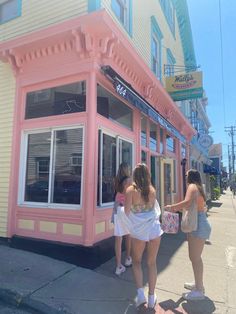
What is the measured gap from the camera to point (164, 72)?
37.8 feet

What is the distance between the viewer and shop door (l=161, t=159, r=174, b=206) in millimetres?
10155

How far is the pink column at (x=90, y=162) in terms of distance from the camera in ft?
17.0

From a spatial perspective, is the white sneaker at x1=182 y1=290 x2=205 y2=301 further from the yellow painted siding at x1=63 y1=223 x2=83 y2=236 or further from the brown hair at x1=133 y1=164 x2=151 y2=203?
the yellow painted siding at x1=63 y1=223 x2=83 y2=236

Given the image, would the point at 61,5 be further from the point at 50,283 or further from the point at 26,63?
the point at 50,283

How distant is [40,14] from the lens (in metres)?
6.81

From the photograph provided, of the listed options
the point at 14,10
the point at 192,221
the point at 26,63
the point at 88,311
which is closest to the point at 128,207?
the point at 192,221

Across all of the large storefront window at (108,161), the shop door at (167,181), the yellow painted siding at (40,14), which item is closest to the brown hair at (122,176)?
the large storefront window at (108,161)

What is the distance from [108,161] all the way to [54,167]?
3.86ft

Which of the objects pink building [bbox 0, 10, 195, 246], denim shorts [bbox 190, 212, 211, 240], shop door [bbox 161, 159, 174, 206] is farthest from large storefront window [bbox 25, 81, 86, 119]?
shop door [bbox 161, 159, 174, 206]

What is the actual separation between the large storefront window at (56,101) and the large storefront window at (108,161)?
80 centimetres

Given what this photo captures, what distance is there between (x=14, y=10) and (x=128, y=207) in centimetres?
659

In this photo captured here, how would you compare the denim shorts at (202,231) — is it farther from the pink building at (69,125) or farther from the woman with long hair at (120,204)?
the pink building at (69,125)

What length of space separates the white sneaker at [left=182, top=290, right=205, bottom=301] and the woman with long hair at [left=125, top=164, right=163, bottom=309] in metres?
0.64

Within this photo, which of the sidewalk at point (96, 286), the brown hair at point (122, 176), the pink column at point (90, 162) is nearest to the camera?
the sidewalk at point (96, 286)
